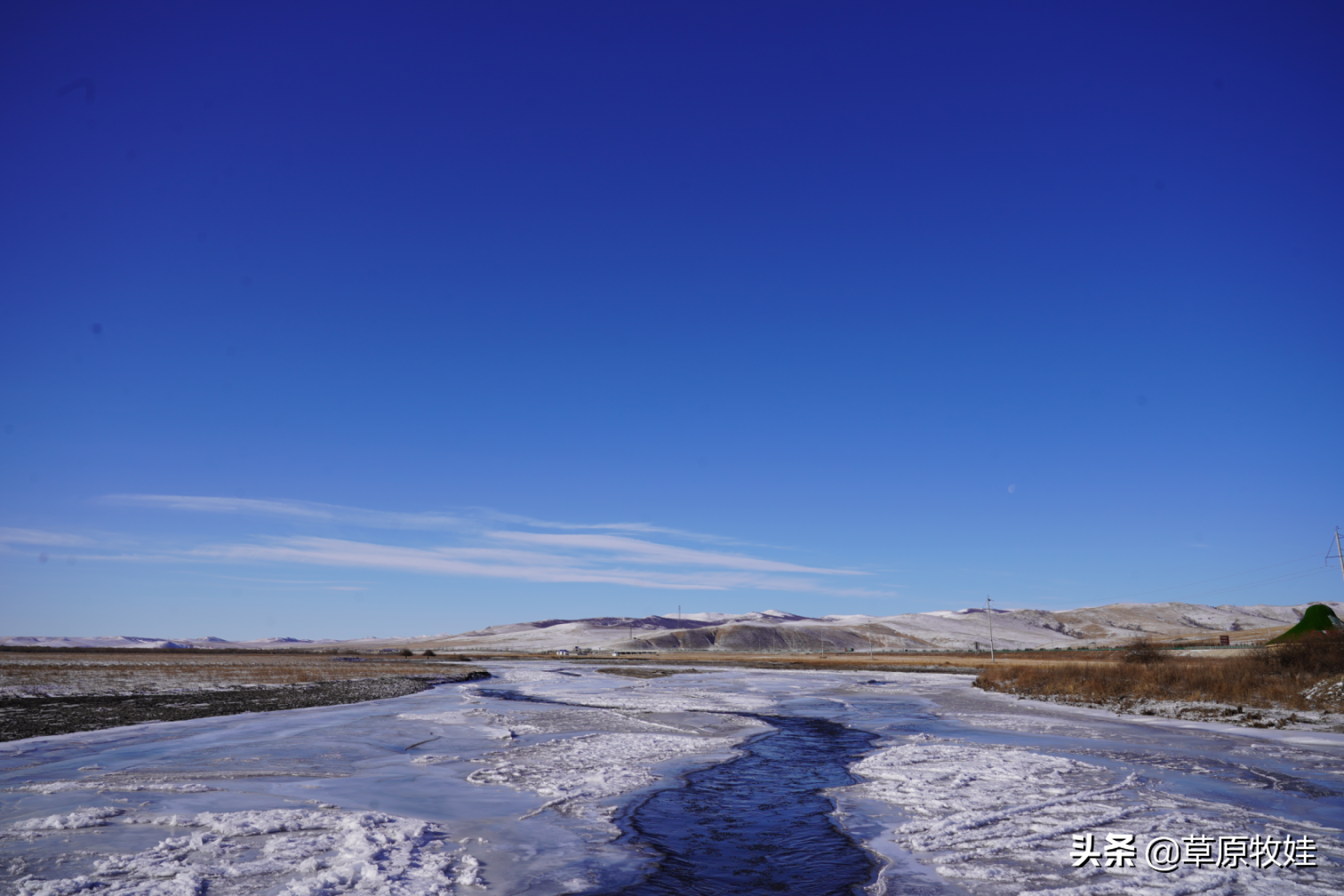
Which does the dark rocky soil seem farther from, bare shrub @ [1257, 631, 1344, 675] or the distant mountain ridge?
the distant mountain ridge

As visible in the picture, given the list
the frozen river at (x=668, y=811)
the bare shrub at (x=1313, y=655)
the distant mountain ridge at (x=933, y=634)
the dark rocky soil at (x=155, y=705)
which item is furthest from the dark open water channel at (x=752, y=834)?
the distant mountain ridge at (x=933, y=634)

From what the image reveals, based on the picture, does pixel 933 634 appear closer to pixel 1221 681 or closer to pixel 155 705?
pixel 1221 681

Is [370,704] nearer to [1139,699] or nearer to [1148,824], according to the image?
[1148,824]

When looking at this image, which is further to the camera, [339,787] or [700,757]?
[700,757]

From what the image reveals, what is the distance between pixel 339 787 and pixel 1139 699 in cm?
2776

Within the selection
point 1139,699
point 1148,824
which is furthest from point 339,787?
point 1139,699

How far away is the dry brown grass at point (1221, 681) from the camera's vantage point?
25.6 m

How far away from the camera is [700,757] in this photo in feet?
54.8

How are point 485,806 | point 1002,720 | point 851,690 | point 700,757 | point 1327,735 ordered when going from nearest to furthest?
point 485,806
point 700,757
point 1327,735
point 1002,720
point 851,690

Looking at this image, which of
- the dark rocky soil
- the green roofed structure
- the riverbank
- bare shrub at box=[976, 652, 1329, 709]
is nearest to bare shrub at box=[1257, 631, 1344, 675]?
bare shrub at box=[976, 652, 1329, 709]

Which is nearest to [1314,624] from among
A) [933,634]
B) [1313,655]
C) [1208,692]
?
[1313,655]

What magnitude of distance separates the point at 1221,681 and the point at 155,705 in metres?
39.0

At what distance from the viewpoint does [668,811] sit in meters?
11.4

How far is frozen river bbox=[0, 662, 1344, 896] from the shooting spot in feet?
26.0
